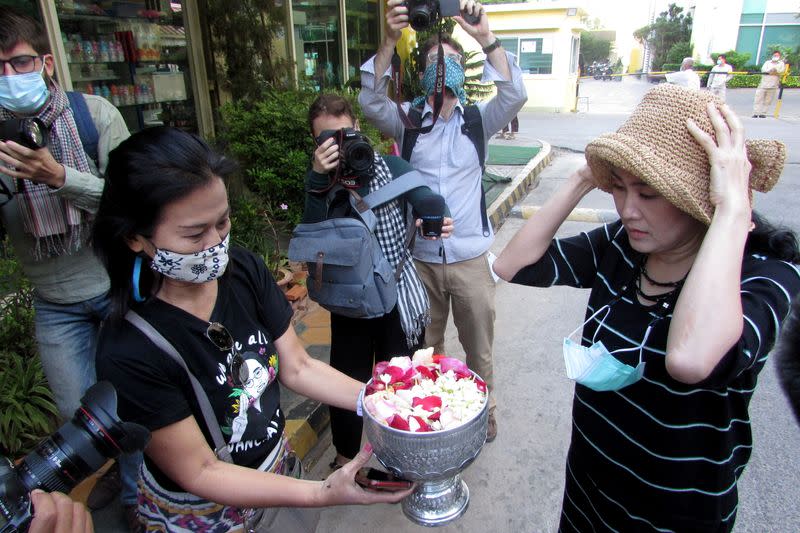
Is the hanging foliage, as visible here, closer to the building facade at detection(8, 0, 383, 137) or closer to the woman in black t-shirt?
the building facade at detection(8, 0, 383, 137)

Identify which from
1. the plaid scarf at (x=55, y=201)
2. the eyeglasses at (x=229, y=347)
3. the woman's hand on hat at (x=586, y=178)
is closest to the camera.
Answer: the eyeglasses at (x=229, y=347)

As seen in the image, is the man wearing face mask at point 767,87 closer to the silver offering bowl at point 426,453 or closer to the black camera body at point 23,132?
the silver offering bowl at point 426,453

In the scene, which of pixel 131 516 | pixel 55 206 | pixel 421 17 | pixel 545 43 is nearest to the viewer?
pixel 55 206

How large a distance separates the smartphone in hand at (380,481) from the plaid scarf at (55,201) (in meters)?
1.51

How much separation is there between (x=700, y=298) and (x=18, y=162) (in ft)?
6.77

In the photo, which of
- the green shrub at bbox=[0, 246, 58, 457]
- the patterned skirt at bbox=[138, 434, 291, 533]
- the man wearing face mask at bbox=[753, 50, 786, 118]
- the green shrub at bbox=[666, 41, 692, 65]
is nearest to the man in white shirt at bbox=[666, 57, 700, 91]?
the patterned skirt at bbox=[138, 434, 291, 533]

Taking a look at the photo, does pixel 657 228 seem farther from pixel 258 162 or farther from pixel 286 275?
pixel 258 162

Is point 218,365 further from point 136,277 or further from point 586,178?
point 586,178

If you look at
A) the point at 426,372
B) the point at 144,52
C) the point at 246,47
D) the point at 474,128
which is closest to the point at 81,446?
the point at 426,372

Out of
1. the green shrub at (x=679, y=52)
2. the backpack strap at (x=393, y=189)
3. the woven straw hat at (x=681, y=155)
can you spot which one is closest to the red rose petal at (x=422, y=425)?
the woven straw hat at (x=681, y=155)

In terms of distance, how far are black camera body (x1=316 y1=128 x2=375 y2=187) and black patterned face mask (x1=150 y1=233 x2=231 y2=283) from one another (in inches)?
34.3

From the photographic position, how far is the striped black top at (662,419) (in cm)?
119

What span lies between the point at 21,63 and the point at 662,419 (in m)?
2.33

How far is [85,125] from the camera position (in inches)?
81.5
